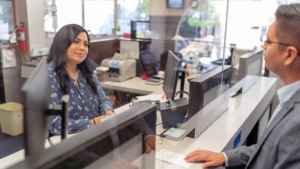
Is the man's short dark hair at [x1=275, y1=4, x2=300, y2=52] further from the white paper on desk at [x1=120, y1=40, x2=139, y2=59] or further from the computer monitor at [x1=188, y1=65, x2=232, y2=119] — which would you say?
the white paper on desk at [x1=120, y1=40, x2=139, y2=59]

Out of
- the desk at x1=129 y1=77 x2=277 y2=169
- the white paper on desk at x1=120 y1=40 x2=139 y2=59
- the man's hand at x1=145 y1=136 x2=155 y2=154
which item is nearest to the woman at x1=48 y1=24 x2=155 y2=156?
the man's hand at x1=145 y1=136 x2=155 y2=154

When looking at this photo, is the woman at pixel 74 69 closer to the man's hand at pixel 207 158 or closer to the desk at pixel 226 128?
the desk at pixel 226 128

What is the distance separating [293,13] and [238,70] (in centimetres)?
153

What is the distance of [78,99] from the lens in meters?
1.21

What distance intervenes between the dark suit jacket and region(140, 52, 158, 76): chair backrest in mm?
2490

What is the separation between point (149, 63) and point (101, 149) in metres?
2.95

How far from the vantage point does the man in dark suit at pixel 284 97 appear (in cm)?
80

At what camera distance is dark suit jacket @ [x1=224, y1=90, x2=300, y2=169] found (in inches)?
31.1

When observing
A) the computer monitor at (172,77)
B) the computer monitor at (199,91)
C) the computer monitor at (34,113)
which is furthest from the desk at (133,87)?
the computer monitor at (34,113)

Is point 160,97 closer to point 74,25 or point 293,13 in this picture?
point 74,25

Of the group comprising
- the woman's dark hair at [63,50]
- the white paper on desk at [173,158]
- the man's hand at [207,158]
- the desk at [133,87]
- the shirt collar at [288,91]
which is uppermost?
the woman's dark hair at [63,50]

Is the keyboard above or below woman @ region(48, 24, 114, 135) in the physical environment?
below

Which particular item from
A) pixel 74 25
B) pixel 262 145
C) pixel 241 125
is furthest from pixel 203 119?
pixel 74 25

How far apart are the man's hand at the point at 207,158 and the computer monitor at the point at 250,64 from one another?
4.34ft
